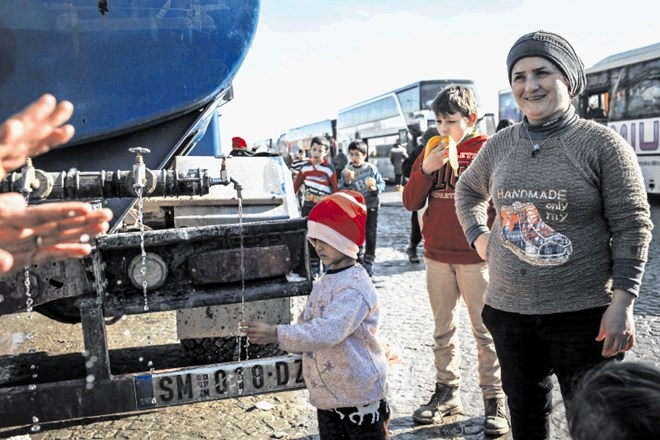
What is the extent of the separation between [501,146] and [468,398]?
1.75m

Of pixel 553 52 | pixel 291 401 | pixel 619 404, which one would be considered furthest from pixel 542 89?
pixel 291 401

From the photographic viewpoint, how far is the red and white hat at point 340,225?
7.55 feet

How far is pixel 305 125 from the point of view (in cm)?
3722

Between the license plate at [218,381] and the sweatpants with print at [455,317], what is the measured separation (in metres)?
1.01

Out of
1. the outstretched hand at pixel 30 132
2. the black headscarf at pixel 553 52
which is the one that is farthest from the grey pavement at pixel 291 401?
the outstretched hand at pixel 30 132

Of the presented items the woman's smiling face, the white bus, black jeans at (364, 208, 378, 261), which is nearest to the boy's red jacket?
the woman's smiling face

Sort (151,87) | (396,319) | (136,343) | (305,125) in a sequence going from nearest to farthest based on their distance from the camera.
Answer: (151,87), (136,343), (396,319), (305,125)

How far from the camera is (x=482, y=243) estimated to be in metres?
2.42

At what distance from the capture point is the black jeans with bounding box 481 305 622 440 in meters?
2.09

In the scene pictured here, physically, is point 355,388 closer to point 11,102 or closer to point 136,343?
point 11,102

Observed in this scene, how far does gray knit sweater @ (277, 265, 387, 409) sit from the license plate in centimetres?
26

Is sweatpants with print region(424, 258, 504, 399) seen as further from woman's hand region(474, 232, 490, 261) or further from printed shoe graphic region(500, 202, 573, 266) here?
printed shoe graphic region(500, 202, 573, 266)

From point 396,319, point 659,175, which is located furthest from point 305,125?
point 396,319

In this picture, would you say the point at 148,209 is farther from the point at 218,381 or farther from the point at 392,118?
the point at 392,118
